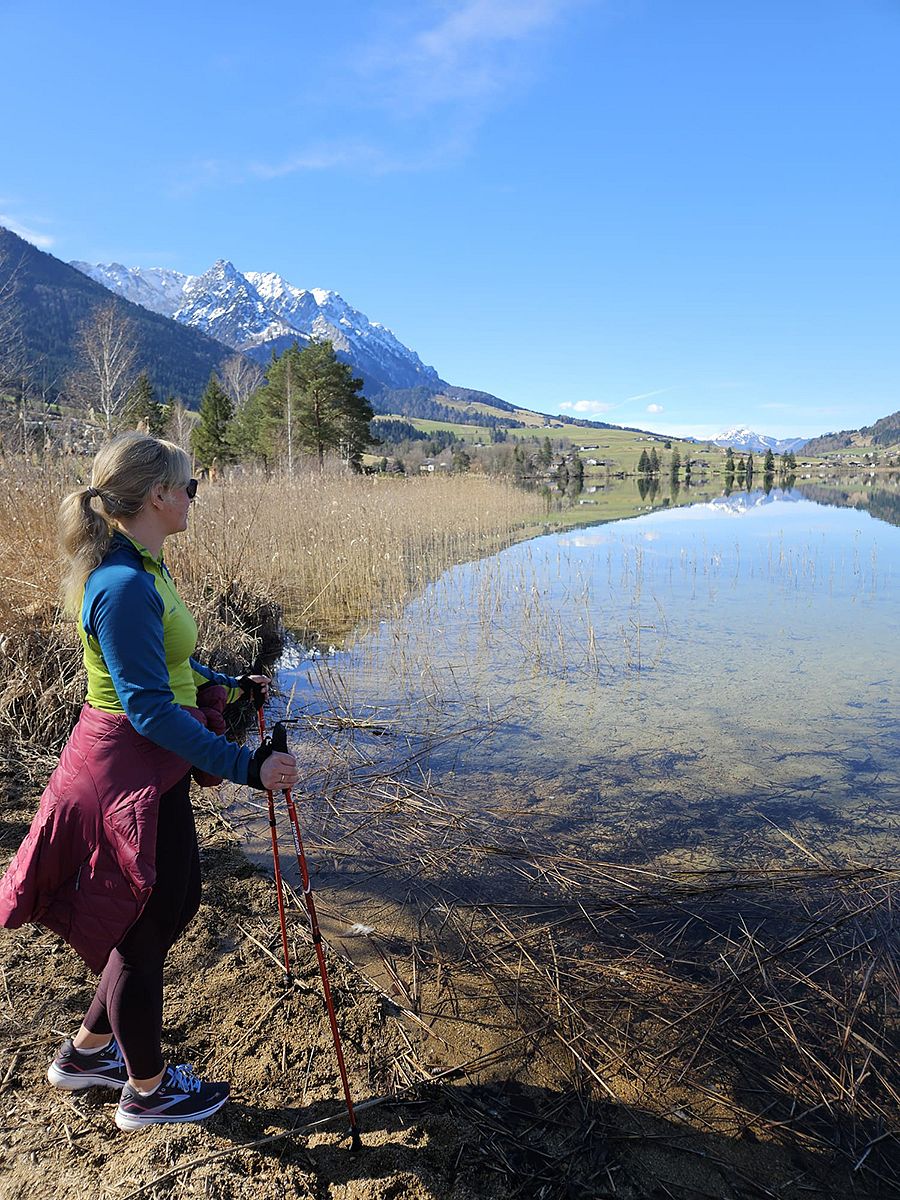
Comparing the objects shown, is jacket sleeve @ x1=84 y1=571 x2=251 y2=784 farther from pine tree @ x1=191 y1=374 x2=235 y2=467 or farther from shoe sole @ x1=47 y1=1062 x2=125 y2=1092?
pine tree @ x1=191 y1=374 x2=235 y2=467

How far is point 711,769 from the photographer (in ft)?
16.5

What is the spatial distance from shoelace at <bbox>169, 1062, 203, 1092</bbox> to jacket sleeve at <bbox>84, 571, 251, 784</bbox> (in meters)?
1.05

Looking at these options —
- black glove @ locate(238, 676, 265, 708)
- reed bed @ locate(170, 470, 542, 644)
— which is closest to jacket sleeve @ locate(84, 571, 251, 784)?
black glove @ locate(238, 676, 265, 708)

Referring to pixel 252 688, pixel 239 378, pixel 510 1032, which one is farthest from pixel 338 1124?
pixel 239 378

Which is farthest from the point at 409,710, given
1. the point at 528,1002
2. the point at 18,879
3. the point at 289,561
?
the point at 289,561

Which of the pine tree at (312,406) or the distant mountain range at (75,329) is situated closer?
the pine tree at (312,406)

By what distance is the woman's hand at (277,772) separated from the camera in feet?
5.94

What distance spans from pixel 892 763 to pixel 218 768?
5189 millimetres

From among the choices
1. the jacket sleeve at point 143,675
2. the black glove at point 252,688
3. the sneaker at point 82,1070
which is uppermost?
the jacket sleeve at point 143,675

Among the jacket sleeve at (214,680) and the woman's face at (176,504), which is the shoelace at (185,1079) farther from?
the woman's face at (176,504)

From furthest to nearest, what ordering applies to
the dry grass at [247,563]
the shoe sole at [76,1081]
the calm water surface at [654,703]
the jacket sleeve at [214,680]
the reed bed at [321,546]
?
1. the reed bed at [321,546]
2. the dry grass at [247,563]
3. the calm water surface at [654,703]
4. the jacket sleeve at [214,680]
5. the shoe sole at [76,1081]

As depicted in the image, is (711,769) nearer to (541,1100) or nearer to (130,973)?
(541,1100)

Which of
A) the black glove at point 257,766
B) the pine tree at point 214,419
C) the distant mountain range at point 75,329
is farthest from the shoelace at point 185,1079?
the distant mountain range at point 75,329

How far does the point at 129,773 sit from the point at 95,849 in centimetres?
21
